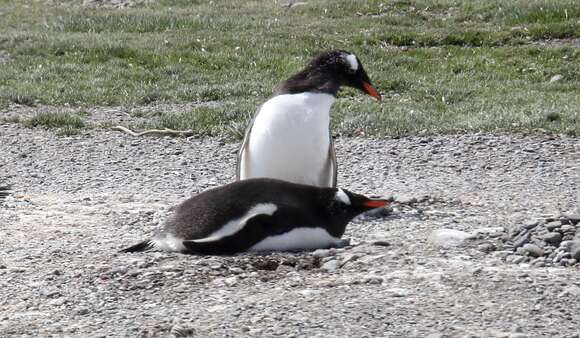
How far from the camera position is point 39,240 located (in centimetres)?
720

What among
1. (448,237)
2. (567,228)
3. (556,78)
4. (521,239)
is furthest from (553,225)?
(556,78)

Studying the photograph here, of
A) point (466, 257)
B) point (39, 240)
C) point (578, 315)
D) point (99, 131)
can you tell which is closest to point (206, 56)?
point (99, 131)

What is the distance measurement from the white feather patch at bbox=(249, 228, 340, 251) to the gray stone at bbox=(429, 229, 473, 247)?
0.57 m

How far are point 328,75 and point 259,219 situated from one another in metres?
1.91

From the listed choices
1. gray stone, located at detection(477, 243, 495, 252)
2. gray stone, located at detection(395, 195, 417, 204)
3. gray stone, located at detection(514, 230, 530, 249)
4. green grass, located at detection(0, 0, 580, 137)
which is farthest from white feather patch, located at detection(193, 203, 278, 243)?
green grass, located at detection(0, 0, 580, 137)

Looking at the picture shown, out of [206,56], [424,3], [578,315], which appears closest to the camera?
[578,315]

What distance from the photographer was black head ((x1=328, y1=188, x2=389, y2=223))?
6.60m

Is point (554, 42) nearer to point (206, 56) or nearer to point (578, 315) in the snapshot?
point (206, 56)

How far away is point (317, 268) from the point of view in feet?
19.8

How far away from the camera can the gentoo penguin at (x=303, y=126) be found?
7766 millimetres

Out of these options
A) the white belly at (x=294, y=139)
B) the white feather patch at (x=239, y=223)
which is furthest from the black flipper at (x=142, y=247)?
the white belly at (x=294, y=139)

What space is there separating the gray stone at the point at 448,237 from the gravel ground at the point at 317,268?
1cm

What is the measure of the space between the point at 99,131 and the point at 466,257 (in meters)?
6.67

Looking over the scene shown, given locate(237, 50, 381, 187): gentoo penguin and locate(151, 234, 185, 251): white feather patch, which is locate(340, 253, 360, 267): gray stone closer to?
locate(151, 234, 185, 251): white feather patch
